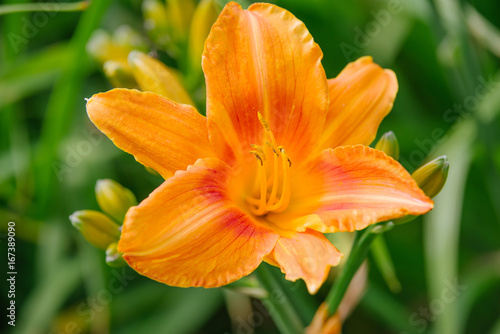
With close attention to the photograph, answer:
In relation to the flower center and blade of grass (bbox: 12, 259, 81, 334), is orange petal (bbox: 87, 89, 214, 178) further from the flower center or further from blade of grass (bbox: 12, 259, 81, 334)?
blade of grass (bbox: 12, 259, 81, 334)

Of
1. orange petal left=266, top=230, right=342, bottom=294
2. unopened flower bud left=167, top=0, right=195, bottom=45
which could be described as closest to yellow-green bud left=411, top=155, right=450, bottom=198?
orange petal left=266, top=230, right=342, bottom=294

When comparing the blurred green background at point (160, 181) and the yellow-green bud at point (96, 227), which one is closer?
the yellow-green bud at point (96, 227)

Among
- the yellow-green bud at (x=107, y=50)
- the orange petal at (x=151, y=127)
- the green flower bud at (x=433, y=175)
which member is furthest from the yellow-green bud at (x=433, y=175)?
the yellow-green bud at (x=107, y=50)

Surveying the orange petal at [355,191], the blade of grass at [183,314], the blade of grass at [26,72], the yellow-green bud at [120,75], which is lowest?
the blade of grass at [183,314]

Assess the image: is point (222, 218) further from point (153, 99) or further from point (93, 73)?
point (93, 73)

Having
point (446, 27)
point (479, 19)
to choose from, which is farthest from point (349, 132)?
point (479, 19)

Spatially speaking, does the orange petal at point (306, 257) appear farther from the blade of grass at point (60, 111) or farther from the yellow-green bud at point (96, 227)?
the blade of grass at point (60, 111)
